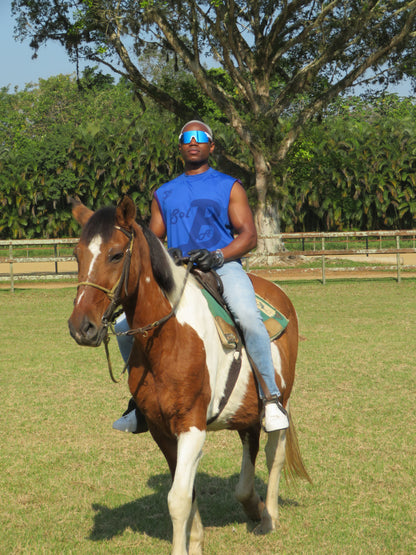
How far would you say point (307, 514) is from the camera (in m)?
5.00

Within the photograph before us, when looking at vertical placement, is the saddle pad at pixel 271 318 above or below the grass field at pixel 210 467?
above

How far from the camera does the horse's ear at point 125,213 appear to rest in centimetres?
363

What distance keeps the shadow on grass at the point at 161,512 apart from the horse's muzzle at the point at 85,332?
6.38 ft

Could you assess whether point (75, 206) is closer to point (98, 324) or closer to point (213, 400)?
point (98, 324)

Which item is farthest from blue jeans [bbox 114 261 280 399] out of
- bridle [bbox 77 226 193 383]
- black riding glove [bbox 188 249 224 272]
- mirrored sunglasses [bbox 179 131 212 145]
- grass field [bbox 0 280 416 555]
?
grass field [bbox 0 280 416 555]

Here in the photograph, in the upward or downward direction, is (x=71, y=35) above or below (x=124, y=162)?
above

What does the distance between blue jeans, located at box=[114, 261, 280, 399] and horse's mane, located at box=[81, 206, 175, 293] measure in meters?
0.56

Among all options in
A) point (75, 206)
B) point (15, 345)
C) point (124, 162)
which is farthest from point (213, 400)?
point (124, 162)

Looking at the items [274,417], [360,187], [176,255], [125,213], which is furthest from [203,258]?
[360,187]

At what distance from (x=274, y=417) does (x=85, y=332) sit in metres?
1.61

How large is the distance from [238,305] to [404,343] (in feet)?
26.3

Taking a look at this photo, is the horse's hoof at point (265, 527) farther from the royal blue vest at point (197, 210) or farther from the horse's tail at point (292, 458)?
the royal blue vest at point (197, 210)

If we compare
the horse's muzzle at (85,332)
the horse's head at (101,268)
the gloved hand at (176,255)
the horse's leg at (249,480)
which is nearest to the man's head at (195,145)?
the gloved hand at (176,255)

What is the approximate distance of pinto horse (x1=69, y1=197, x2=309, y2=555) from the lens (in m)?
3.56
